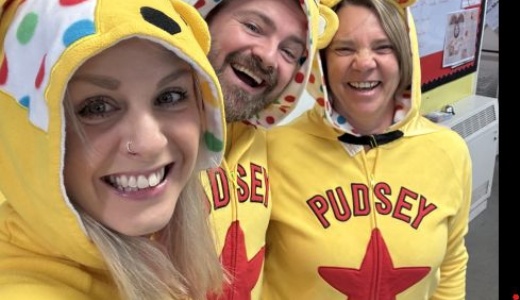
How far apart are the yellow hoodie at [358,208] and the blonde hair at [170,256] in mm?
403

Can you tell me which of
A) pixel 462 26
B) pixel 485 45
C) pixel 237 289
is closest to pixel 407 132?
pixel 237 289

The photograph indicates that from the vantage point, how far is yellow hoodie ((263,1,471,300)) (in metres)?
1.43

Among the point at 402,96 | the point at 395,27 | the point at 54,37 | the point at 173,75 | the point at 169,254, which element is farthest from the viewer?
the point at 402,96

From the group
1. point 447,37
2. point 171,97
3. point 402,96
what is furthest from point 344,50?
point 447,37

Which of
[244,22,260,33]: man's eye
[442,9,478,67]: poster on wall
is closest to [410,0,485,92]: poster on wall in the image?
[442,9,478,67]: poster on wall

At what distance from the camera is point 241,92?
1.31 m

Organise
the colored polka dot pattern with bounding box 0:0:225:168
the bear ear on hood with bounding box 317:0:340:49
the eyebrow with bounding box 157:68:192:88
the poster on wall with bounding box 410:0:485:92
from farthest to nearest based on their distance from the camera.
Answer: the poster on wall with bounding box 410:0:485:92
the bear ear on hood with bounding box 317:0:340:49
the eyebrow with bounding box 157:68:192:88
the colored polka dot pattern with bounding box 0:0:225:168

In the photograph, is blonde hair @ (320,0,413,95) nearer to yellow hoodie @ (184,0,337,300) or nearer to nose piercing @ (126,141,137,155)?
yellow hoodie @ (184,0,337,300)

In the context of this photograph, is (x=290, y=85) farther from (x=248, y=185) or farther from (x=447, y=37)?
(x=447, y=37)

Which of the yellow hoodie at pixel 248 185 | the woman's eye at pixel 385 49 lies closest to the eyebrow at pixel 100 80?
the yellow hoodie at pixel 248 185

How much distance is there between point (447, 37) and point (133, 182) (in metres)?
2.68

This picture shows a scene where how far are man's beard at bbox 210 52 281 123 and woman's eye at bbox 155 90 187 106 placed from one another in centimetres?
45

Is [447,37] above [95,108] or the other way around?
the other way around

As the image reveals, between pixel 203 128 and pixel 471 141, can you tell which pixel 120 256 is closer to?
pixel 203 128
